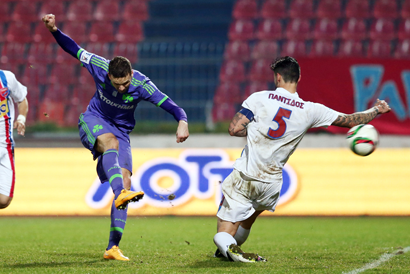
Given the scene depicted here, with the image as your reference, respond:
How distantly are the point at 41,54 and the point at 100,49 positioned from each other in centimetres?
174

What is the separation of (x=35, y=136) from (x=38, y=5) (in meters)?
8.60

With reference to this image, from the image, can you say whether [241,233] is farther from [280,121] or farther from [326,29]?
[326,29]

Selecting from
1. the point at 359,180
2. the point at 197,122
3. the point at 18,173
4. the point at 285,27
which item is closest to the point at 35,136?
the point at 18,173

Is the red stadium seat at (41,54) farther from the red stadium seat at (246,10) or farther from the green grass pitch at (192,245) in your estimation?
the red stadium seat at (246,10)

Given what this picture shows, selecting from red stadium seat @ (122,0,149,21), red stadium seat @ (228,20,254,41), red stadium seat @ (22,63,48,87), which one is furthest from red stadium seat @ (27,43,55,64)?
red stadium seat @ (228,20,254,41)

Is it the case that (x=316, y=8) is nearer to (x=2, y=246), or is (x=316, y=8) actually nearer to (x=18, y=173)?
(x=18, y=173)

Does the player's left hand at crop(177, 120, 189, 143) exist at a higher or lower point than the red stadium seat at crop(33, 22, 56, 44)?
lower

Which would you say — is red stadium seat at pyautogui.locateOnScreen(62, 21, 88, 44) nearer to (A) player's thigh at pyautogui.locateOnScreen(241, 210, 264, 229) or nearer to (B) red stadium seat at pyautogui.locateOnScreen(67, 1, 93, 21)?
(B) red stadium seat at pyautogui.locateOnScreen(67, 1, 93, 21)

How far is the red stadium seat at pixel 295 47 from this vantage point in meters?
15.2

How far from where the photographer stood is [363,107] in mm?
10695

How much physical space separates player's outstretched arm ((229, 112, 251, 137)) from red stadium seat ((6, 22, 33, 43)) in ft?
45.7

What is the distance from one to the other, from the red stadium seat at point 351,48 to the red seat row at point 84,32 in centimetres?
644

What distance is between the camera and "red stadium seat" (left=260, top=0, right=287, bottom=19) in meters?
16.8

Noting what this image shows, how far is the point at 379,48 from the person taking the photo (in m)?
14.8
